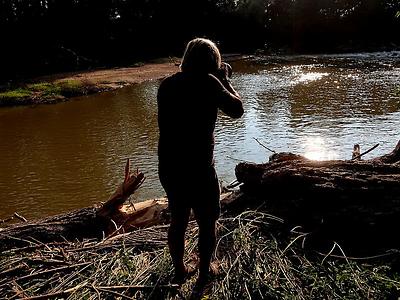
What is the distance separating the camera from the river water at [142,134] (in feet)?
29.3

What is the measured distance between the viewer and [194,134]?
3.22 meters

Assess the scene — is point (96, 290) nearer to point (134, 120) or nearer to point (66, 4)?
point (134, 120)

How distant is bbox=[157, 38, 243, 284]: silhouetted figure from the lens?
123 inches

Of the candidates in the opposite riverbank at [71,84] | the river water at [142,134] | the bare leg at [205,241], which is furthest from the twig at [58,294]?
the opposite riverbank at [71,84]

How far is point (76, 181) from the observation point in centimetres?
928

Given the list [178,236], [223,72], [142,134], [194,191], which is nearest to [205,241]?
[178,236]

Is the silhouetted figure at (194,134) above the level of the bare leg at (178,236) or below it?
above

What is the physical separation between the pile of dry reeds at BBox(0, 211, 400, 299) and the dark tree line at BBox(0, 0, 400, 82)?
23.7m

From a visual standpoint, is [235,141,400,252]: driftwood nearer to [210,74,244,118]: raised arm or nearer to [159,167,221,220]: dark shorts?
[159,167,221,220]: dark shorts

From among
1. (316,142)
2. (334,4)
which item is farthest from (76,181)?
(334,4)

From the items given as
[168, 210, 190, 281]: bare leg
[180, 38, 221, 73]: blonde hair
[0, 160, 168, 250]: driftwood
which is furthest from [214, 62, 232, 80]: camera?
[0, 160, 168, 250]: driftwood

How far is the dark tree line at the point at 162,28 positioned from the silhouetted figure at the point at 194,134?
24513 mm

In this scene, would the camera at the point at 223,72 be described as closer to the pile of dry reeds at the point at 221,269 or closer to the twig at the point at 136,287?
the pile of dry reeds at the point at 221,269

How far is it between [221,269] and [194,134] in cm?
116
